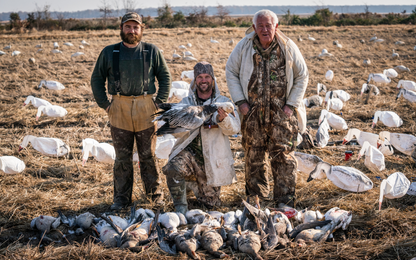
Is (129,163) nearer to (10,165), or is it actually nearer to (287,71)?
(10,165)

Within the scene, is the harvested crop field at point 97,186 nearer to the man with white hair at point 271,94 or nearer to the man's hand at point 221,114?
the man with white hair at point 271,94

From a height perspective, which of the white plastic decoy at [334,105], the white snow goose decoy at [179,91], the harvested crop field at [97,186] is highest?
the white snow goose decoy at [179,91]

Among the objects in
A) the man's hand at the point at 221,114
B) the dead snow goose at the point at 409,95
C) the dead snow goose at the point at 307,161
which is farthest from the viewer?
the dead snow goose at the point at 409,95

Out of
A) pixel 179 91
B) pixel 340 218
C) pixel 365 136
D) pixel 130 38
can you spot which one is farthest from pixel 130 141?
pixel 179 91

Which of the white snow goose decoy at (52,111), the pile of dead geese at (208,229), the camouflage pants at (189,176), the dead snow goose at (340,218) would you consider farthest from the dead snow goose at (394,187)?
the white snow goose decoy at (52,111)

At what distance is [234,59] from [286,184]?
151 cm

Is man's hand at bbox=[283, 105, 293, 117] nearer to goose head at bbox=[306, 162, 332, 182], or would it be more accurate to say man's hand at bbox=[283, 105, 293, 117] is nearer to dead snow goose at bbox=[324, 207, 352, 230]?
goose head at bbox=[306, 162, 332, 182]

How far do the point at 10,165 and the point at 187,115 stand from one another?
8.53 ft

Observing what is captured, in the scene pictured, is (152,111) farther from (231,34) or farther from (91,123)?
(231,34)

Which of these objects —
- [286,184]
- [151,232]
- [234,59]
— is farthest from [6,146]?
[286,184]

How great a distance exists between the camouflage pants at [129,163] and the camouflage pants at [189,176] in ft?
1.02

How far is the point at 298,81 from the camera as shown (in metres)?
3.61

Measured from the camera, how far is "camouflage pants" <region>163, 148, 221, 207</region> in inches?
142

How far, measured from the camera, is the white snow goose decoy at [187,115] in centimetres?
330
